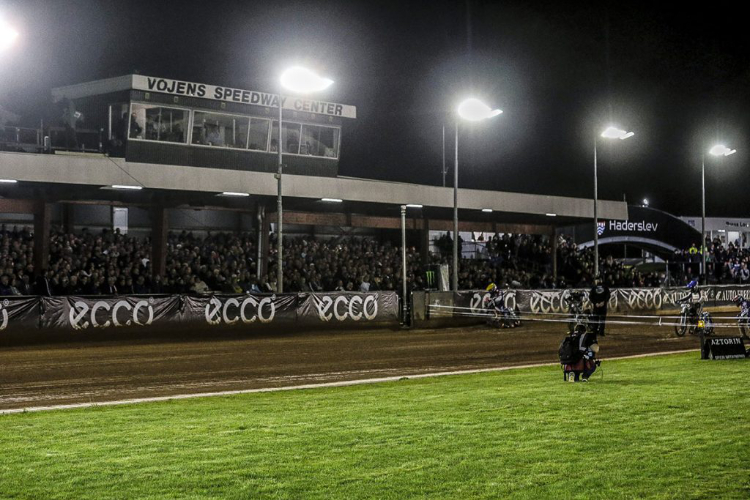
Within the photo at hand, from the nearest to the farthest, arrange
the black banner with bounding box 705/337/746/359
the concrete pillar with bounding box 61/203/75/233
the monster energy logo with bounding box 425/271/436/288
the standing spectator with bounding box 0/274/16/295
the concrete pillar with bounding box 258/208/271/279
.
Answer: the black banner with bounding box 705/337/746/359 < the standing spectator with bounding box 0/274/16/295 < the monster energy logo with bounding box 425/271/436/288 < the concrete pillar with bounding box 258/208/271/279 < the concrete pillar with bounding box 61/203/75/233

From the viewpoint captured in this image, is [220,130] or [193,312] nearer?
[193,312]

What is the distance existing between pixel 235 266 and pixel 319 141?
873 centimetres

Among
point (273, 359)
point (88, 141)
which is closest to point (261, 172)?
point (88, 141)

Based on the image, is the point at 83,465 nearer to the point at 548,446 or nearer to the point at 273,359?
the point at 548,446

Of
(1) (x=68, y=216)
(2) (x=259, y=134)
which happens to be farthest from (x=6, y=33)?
(1) (x=68, y=216)

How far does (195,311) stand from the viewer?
74.1ft

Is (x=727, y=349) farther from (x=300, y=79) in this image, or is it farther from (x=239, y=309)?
(x=300, y=79)

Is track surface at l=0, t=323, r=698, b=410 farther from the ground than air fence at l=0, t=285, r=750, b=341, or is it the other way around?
air fence at l=0, t=285, r=750, b=341

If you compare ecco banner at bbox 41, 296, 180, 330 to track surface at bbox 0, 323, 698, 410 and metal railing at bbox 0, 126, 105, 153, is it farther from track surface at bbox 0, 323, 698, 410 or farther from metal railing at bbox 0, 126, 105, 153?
metal railing at bbox 0, 126, 105, 153

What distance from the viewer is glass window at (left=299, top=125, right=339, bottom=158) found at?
34094mm

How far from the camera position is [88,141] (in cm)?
3006

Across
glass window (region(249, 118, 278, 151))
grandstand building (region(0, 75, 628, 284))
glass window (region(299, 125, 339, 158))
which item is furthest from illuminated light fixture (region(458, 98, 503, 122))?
glass window (region(249, 118, 278, 151))

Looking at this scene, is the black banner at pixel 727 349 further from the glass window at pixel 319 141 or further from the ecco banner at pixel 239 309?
the glass window at pixel 319 141

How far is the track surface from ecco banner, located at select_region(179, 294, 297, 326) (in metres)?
0.62
